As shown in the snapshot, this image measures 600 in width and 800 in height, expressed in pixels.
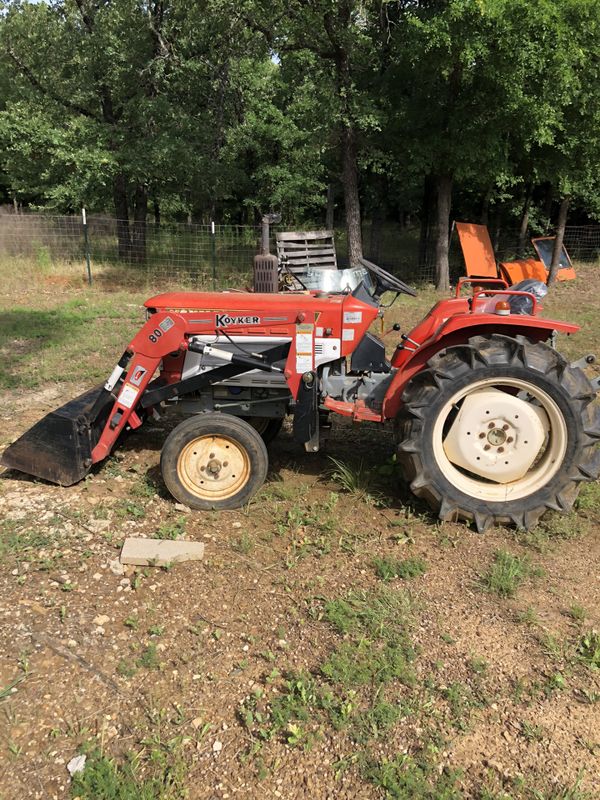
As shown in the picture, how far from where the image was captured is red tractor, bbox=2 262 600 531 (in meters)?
3.49

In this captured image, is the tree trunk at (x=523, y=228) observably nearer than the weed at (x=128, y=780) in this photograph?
No

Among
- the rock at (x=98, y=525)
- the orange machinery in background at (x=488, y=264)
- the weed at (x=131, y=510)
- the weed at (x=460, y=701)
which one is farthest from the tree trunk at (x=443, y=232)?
the weed at (x=460, y=701)

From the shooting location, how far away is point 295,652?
265cm

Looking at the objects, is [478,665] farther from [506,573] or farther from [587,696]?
[506,573]

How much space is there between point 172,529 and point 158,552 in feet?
1.04

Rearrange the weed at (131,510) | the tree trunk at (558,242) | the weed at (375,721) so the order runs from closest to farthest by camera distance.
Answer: the weed at (375,721) → the weed at (131,510) → the tree trunk at (558,242)

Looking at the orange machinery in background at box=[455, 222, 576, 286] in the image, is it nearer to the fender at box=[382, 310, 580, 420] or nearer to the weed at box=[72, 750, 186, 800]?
the fender at box=[382, 310, 580, 420]

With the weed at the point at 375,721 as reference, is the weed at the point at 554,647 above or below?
above

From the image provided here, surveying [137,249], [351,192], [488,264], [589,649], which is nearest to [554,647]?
[589,649]

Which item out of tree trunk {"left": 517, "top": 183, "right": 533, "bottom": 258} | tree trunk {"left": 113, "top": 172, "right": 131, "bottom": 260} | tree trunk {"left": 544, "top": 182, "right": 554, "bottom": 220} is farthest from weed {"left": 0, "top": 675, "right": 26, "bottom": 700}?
tree trunk {"left": 544, "top": 182, "right": 554, "bottom": 220}

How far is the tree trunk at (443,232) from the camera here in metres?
13.2

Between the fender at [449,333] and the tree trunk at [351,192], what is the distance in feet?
30.5

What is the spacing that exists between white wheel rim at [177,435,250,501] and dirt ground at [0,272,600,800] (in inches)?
6.7

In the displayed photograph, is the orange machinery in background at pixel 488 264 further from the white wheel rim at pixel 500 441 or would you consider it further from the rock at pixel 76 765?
the rock at pixel 76 765
